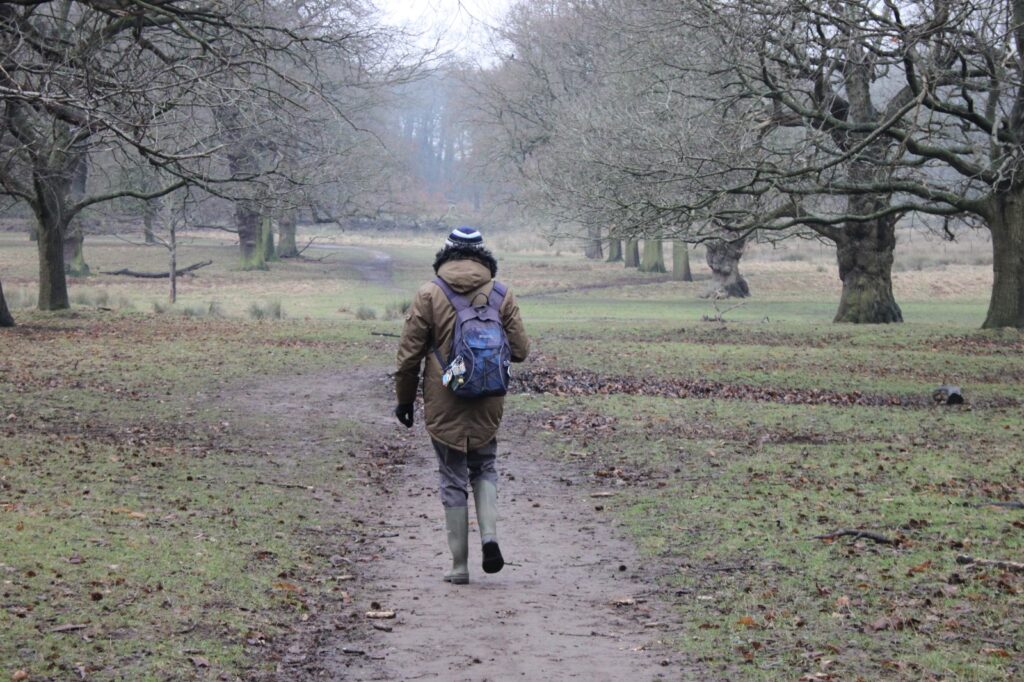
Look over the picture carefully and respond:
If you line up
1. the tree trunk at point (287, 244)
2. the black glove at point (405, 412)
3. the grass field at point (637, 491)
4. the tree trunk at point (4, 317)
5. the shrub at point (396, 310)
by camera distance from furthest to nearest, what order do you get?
1. the tree trunk at point (287, 244)
2. the shrub at point (396, 310)
3. the tree trunk at point (4, 317)
4. the black glove at point (405, 412)
5. the grass field at point (637, 491)

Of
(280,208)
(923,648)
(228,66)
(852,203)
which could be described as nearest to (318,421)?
(228,66)

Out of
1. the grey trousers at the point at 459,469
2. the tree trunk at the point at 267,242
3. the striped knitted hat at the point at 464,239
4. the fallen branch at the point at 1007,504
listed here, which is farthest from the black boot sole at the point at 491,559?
the tree trunk at the point at 267,242

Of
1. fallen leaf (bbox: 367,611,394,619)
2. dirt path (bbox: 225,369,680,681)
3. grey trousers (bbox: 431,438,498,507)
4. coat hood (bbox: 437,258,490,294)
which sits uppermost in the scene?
coat hood (bbox: 437,258,490,294)

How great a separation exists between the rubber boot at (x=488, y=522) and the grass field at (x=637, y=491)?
0.93 meters

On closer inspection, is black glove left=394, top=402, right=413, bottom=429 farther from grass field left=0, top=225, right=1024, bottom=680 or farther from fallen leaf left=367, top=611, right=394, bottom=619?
fallen leaf left=367, top=611, right=394, bottom=619

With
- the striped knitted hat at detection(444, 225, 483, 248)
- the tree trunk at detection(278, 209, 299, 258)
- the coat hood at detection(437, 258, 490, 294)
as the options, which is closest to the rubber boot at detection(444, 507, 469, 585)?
the coat hood at detection(437, 258, 490, 294)

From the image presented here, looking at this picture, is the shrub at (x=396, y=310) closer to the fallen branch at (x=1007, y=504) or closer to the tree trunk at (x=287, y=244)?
the fallen branch at (x=1007, y=504)

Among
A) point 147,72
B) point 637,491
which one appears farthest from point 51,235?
point 637,491

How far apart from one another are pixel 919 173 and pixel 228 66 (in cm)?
1418

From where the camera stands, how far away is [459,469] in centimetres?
741

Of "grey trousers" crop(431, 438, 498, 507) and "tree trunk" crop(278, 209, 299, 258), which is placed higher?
"tree trunk" crop(278, 209, 299, 258)

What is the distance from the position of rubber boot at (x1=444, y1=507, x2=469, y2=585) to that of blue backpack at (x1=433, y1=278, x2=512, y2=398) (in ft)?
2.52

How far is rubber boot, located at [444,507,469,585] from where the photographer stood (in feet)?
24.1

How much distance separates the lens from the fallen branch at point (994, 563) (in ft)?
23.0
